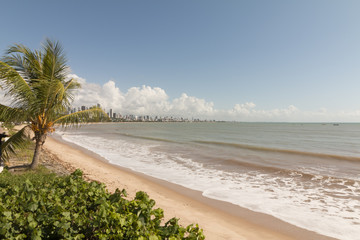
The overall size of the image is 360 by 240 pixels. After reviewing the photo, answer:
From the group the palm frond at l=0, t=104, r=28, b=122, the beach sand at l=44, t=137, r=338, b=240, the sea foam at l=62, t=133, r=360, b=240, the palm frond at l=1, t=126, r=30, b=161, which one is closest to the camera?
the beach sand at l=44, t=137, r=338, b=240

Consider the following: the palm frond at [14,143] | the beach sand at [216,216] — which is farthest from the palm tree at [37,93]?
the beach sand at [216,216]

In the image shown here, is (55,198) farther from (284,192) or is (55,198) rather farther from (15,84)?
(284,192)

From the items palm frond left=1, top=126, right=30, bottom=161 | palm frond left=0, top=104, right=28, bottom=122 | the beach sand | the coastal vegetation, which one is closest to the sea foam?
the beach sand

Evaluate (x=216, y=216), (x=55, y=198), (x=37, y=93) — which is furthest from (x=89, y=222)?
(x=37, y=93)

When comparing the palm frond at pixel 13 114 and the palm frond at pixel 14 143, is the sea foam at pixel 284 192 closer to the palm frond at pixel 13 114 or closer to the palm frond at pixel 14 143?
the palm frond at pixel 14 143

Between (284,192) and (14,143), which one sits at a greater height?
(14,143)

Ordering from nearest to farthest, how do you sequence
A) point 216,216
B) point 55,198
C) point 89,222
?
point 89,222 → point 55,198 → point 216,216

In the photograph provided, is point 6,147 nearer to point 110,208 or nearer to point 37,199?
point 37,199

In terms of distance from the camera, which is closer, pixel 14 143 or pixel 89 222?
pixel 89 222

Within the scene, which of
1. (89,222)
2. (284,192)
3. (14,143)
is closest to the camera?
(89,222)

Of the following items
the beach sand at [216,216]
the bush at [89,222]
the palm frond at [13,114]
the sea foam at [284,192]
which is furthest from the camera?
the palm frond at [13,114]

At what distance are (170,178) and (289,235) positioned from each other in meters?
→ 7.36

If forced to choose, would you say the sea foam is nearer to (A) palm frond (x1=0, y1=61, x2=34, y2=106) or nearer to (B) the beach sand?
(B) the beach sand

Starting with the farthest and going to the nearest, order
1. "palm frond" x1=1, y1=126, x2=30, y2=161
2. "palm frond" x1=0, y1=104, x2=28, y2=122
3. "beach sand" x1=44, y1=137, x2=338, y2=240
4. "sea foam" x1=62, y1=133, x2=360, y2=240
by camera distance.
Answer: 1. "palm frond" x1=1, y1=126, x2=30, y2=161
2. "palm frond" x1=0, y1=104, x2=28, y2=122
3. "sea foam" x1=62, y1=133, x2=360, y2=240
4. "beach sand" x1=44, y1=137, x2=338, y2=240
